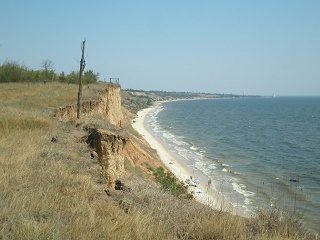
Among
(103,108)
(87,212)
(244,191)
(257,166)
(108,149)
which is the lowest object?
(244,191)

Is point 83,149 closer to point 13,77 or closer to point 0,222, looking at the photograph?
point 0,222

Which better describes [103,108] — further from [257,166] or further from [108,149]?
[257,166]

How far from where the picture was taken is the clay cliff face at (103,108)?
59.8 feet

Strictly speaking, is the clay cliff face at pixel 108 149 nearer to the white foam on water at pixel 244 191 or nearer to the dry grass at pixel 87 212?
the dry grass at pixel 87 212

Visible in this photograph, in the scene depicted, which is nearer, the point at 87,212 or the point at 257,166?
the point at 87,212

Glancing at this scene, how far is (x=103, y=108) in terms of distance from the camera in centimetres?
2533

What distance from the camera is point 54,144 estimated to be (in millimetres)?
10117

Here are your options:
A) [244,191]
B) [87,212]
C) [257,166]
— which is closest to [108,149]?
[87,212]

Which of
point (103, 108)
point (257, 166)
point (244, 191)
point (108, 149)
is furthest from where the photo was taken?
point (257, 166)

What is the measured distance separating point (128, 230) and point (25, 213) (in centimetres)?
150

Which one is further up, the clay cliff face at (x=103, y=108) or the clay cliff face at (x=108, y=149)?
the clay cliff face at (x=103, y=108)

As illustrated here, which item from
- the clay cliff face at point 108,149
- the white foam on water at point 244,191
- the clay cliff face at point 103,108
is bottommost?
the white foam on water at point 244,191

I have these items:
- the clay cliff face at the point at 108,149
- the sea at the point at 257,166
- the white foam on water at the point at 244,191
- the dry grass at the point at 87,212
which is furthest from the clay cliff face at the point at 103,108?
the white foam on water at the point at 244,191

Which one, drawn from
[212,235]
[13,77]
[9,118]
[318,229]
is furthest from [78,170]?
[13,77]
